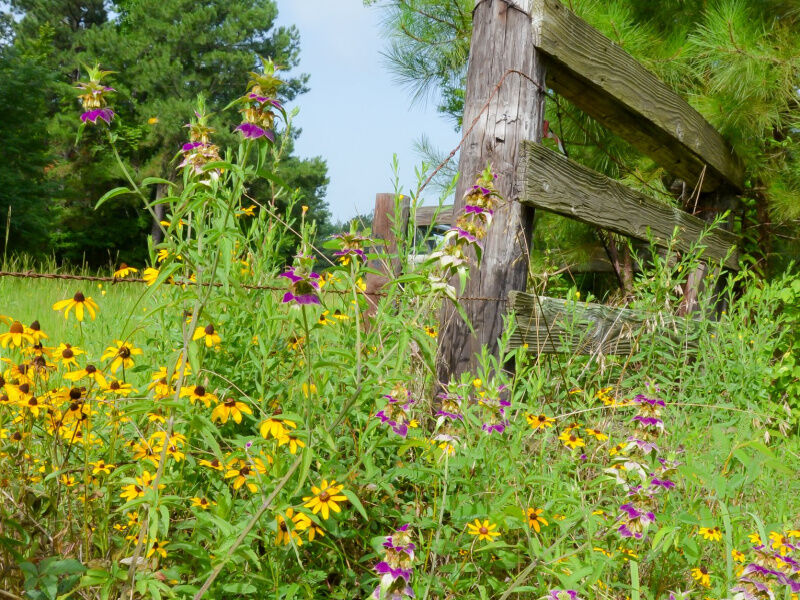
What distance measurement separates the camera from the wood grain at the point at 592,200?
255 centimetres

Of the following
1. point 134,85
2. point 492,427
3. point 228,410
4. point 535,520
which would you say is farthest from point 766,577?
point 134,85

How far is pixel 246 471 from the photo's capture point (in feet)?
4.65

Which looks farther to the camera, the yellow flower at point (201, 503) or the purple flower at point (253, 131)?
the yellow flower at point (201, 503)

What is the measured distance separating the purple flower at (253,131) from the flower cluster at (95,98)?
1.16 ft

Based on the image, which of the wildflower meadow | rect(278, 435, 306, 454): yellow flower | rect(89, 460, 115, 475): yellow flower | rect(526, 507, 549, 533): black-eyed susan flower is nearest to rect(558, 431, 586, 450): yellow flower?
the wildflower meadow

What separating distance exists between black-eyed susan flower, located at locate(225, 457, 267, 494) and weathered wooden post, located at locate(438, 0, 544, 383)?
45.4 inches

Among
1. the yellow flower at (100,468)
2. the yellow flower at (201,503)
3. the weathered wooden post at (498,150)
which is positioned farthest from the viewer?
the weathered wooden post at (498,150)

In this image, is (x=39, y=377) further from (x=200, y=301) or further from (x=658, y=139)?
(x=658, y=139)

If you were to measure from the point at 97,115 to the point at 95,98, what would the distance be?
0.05m

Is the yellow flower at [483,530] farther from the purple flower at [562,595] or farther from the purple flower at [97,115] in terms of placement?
the purple flower at [97,115]

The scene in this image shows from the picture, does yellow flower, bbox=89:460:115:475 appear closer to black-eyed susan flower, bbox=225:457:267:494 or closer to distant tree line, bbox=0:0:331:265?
black-eyed susan flower, bbox=225:457:267:494

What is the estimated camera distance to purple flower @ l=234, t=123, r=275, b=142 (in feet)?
3.50

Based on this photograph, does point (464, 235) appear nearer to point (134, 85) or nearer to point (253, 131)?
point (253, 131)

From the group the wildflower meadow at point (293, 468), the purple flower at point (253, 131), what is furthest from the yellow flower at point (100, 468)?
the purple flower at point (253, 131)
